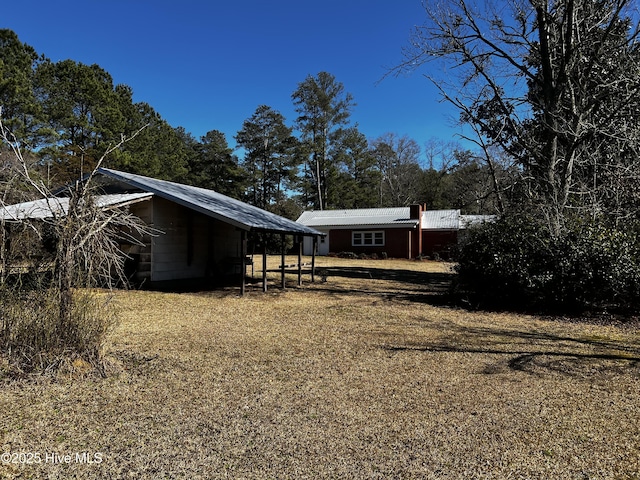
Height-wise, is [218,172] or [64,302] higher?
[218,172]

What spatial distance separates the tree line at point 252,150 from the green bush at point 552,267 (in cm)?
1729

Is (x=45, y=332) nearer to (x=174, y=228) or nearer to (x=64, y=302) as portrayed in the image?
(x=64, y=302)

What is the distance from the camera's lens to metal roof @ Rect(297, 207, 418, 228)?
98.4ft

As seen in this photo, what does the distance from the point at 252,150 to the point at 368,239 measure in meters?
19.6

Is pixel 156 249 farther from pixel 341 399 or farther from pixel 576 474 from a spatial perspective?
pixel 576 474

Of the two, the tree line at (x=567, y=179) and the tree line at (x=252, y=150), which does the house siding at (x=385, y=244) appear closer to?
the tree line at (x=252, y=150)

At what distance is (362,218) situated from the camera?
32.2 m

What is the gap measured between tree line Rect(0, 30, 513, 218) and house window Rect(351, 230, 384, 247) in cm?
558

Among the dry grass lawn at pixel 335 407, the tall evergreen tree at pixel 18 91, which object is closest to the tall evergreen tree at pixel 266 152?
the tall evergreen tree at pixel 18 91

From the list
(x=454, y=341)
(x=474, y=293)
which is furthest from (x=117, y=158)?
(x=454, y=341)

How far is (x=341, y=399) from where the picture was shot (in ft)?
14.1

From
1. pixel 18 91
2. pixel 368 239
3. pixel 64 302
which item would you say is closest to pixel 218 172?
pixel 368 239

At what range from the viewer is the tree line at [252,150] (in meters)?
25.6

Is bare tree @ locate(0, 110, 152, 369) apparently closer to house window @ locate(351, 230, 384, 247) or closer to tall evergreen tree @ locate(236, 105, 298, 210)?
house window @ locate(351, 230, 384, 247)
